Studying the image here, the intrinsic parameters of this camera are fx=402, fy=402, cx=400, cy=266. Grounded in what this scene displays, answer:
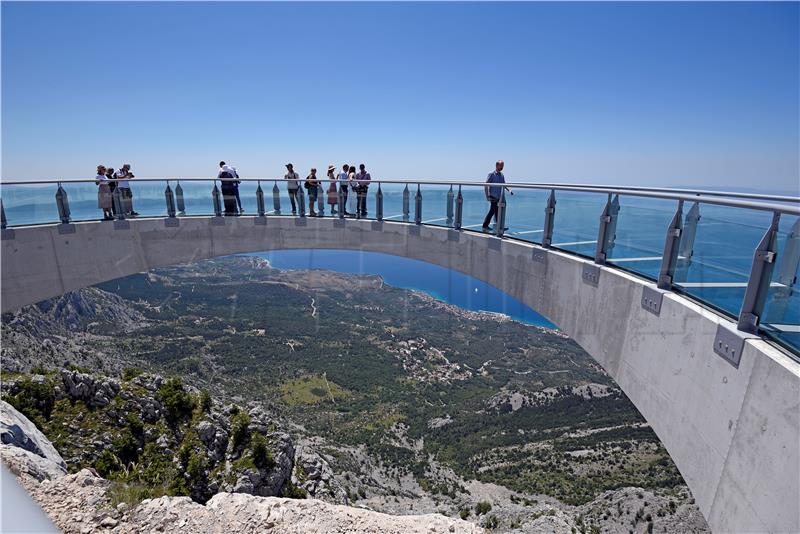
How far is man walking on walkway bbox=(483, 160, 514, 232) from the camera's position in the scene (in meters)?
8.22

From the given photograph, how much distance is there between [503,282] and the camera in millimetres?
8312

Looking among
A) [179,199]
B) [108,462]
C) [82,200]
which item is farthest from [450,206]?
[108,462]

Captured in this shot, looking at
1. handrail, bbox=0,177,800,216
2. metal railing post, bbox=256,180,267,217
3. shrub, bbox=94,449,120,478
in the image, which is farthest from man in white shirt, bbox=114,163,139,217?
handrail, bbox=0,177,800,216

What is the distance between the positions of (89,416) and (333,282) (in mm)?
85813

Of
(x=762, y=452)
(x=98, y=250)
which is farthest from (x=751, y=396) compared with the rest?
(x=98, y=250)

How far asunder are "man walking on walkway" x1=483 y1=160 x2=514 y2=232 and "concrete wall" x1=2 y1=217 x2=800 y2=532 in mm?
425

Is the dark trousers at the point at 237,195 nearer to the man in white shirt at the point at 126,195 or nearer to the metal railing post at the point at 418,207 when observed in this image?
the man in white shirt at the point at 126,195

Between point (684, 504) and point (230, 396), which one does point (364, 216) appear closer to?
point (684, 504)

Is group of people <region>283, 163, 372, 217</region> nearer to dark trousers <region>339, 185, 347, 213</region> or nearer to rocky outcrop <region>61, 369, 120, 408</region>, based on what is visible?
dark trousers <region>339, 185, 347, 213</region>

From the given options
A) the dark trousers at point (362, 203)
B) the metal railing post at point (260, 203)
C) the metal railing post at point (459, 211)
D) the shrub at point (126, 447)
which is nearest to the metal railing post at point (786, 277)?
the metal railing post at point (459, 211)

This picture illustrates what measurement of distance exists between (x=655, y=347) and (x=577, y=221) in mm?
2463

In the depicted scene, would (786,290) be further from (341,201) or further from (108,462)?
(108,462)

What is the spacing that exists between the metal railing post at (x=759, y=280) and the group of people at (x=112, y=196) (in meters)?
13.2

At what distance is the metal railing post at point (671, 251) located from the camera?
432 centimetres
